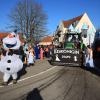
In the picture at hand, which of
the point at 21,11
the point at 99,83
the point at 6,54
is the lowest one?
the point at 99,83

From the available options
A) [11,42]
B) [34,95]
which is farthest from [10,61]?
[34,95]

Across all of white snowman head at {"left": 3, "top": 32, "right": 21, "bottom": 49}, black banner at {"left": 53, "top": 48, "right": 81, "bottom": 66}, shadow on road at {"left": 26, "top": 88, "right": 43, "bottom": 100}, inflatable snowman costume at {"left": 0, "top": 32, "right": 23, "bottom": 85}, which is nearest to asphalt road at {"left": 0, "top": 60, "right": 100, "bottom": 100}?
shadow on road at {"left": 26, "top": 88, "right": 43, "bottom": 100}

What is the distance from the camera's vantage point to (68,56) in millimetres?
22312

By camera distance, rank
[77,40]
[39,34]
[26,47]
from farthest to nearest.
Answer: [39,34] → [26,47] → [77,40]

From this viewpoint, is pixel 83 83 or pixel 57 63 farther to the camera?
pixel 57 63

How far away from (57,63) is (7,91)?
482 inches

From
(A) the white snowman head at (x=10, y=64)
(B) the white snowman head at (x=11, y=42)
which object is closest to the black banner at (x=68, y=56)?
(B) the white snowman head at (x=11, y=42)

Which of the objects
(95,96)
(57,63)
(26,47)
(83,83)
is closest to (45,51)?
(26,47)

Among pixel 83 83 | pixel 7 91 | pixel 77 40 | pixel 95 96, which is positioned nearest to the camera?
pixel 95 96

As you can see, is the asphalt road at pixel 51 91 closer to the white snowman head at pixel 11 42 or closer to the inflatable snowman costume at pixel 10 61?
the inflatable snowman costume at pixel 10 61

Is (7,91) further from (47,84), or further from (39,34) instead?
(39,34)

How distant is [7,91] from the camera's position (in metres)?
10.9

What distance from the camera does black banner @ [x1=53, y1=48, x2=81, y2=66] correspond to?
22156 millimetres

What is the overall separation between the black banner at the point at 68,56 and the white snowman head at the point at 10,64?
32.8 feet
